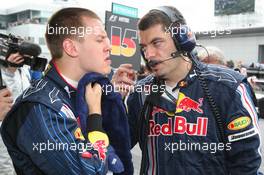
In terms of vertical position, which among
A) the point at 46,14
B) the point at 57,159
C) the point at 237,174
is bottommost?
the point at 237,174

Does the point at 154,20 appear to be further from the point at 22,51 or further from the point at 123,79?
the point at 22,51

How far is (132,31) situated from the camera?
4141 mm

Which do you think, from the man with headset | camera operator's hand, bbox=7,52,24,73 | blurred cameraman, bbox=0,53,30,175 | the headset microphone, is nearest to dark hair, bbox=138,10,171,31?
A: the man with headset

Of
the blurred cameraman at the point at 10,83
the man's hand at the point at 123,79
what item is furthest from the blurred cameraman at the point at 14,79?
the man's hand at the point at 123,79

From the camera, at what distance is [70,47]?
146 centimetres

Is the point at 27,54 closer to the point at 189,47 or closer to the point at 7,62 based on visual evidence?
the point at 7,62

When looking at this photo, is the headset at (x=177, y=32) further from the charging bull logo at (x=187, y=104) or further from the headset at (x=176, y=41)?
the charging bull logo at (x=187, y=104)

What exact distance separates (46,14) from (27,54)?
39.1 m

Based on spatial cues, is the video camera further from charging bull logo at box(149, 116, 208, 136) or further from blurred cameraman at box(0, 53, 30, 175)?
charging bull logo at box(149, 116, 208, 136)

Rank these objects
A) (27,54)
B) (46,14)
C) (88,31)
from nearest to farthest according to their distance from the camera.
Answer: (88,31)
(27,54)
(46,14)

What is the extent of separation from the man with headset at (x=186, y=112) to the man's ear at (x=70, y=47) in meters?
0.34

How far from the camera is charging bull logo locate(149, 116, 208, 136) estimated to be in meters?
1.59

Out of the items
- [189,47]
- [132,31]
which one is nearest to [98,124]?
[189,47]

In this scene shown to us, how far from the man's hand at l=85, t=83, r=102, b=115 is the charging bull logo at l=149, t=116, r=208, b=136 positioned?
0.46 m
